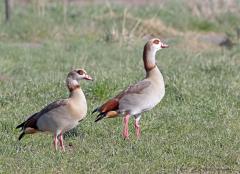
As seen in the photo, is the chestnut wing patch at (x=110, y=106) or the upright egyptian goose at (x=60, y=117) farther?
the chestnut wing patch at (x=110, y=106)

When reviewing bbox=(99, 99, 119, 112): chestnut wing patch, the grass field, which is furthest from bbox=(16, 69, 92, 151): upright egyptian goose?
bbox=(99, 99, 119, 112): chestnut wing patch

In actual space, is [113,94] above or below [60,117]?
below

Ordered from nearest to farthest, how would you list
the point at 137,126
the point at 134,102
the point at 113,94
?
the point at 134,102 < the point at 137,126 < the point at 113,94

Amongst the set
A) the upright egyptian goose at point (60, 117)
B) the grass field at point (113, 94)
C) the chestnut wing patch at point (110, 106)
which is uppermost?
the upright egyptian goose at point (60, 117)

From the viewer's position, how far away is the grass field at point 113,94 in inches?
322

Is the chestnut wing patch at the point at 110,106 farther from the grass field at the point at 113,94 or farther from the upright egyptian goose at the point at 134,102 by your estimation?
the grass field at the point at 113,94

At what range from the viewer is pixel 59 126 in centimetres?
859

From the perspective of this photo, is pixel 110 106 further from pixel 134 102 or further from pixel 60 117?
pixel 60 117

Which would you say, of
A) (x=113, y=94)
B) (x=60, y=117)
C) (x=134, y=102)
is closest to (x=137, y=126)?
(x=134, y=102)

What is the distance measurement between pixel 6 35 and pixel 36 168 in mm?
12097

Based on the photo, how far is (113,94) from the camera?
38.7ft

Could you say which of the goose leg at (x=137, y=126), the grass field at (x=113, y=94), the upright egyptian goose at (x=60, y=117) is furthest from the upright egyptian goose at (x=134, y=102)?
the upright egyptian goose at (x=60, y=117)

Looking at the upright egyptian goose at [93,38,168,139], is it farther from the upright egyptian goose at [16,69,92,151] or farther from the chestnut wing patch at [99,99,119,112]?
the upright egyptian goose at [16,69,92,151]

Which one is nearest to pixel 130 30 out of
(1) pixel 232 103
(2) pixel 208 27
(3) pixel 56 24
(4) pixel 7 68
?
(3) pixel 56 24
